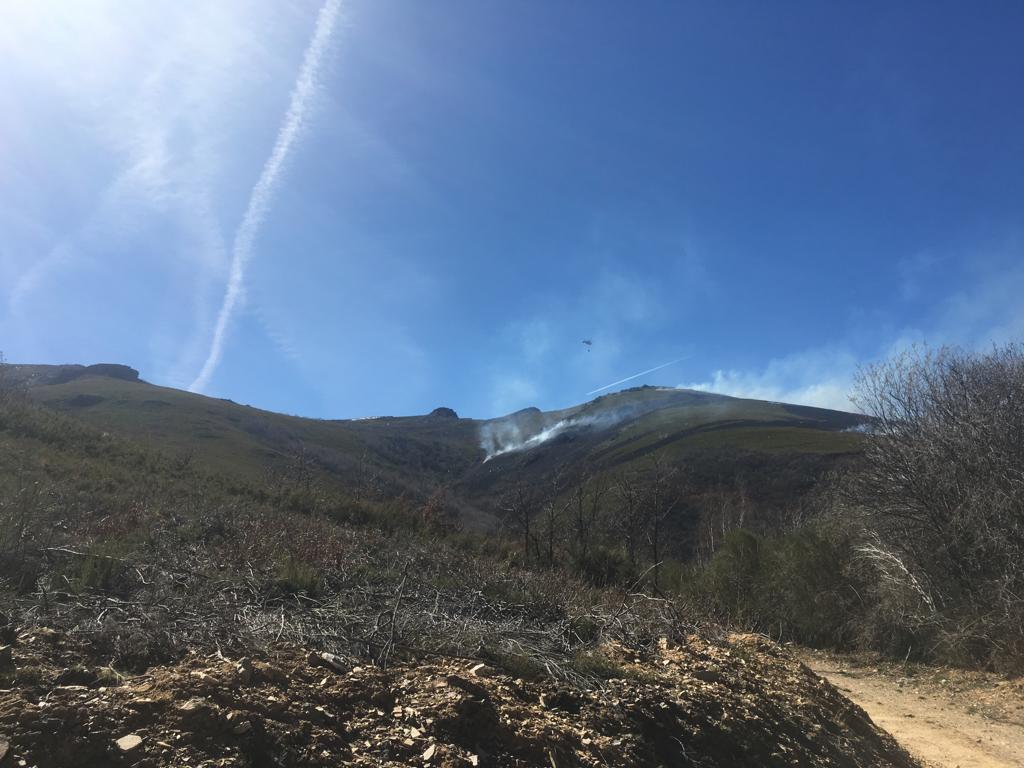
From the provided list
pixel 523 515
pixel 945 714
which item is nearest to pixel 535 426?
pixel 523 515

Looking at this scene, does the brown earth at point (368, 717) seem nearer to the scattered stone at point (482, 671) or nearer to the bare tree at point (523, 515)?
the scattered stone at point (482, 671)

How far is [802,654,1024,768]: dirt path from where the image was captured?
689cm

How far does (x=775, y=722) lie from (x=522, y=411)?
172 m

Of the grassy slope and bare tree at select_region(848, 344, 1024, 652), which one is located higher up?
the grassy slope

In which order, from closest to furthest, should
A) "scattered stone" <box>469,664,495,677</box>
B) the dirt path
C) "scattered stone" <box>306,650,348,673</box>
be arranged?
"scattered stone" <box>306,650,348,673</box> < "scattered stone" <box>469,664,495,677</box> < the dirt path

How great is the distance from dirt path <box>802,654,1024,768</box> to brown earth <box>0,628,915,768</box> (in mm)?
2537

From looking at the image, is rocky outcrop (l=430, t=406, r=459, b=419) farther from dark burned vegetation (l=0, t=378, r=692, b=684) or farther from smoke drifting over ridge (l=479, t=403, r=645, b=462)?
dark burned vegetation (l=0, t=378, r=692, b=684)

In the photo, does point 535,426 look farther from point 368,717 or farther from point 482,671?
point 368,717

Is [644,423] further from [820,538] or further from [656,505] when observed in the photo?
[820,538]

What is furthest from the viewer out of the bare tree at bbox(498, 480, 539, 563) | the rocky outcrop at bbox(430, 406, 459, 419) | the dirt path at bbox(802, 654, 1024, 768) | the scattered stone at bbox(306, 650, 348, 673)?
the rocky outcrop at bbox(430, 406, 459, 419)

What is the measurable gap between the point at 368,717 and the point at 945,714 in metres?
9.29

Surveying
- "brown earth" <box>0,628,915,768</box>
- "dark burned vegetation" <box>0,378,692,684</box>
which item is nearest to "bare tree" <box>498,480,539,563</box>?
"dark burned vegetation" <box>0,378,692,684</box>

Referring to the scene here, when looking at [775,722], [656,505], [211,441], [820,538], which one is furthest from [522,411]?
[775,722]

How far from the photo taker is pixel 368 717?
11.2 feet
